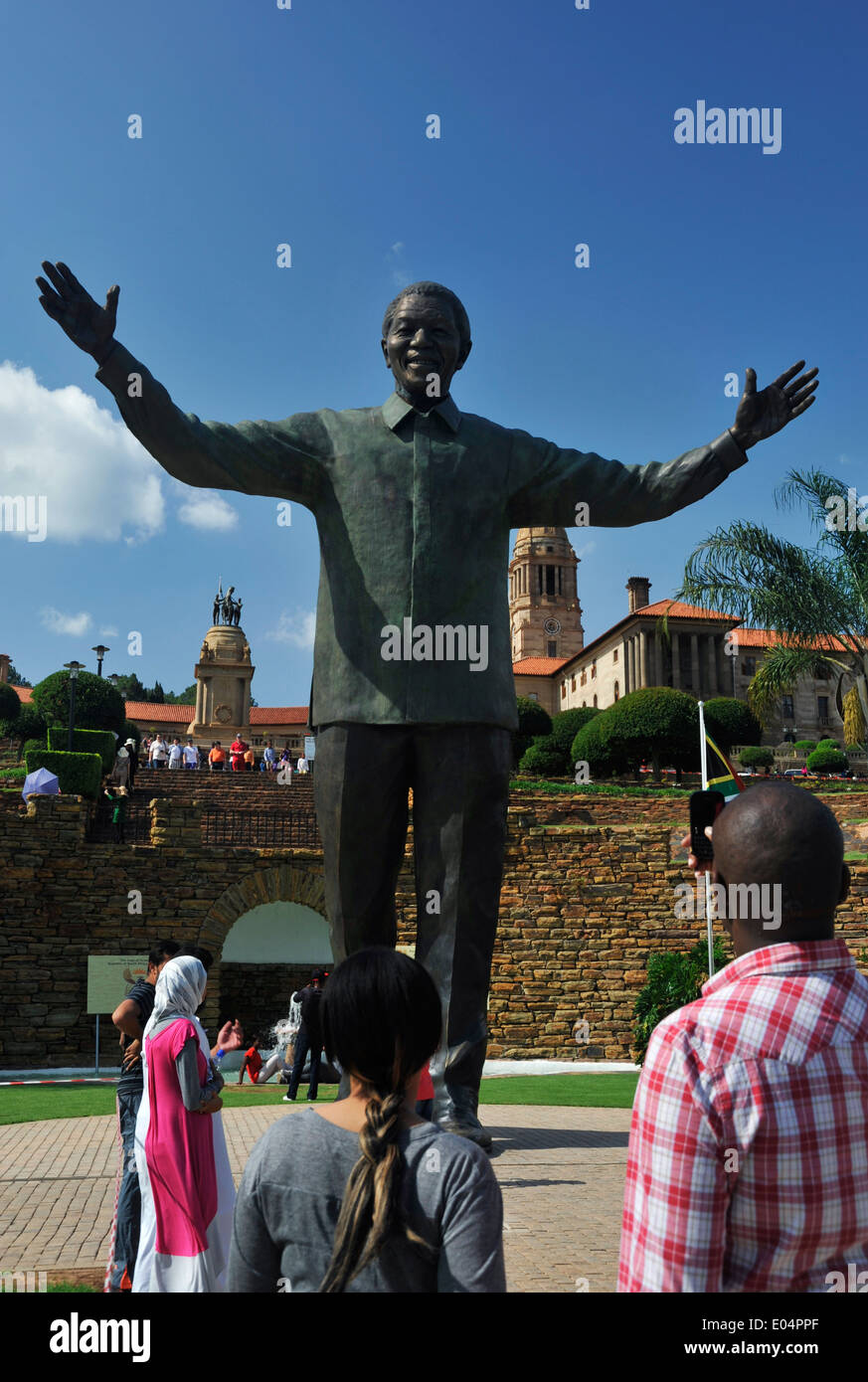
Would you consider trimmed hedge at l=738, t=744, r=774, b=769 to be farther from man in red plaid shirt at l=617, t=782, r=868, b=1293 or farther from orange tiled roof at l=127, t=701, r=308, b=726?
man in red plaid shirt at l=617, t=782, r=868, b=1293

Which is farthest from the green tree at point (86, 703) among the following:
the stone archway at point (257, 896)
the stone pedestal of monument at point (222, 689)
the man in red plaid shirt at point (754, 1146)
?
the man in red plaid shirt at point (754, 1146)

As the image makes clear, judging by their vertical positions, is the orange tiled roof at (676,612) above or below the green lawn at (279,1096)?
above

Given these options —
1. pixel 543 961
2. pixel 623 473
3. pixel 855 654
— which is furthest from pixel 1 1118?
pixel 855 654

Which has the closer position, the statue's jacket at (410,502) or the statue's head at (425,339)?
the statue's jacket at (410,502)

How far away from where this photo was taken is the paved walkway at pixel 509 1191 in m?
3.82

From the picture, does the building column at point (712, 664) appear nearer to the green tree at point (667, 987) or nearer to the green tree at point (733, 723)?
the green tree at point (733, 723)

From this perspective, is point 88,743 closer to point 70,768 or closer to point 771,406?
point 70,768

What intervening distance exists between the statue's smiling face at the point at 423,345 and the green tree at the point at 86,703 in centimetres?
3831

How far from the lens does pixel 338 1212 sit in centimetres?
158

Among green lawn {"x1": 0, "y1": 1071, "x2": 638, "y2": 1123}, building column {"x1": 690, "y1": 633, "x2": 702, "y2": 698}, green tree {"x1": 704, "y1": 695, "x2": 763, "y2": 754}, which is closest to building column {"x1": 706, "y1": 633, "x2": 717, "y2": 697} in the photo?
building column {"x1": 690, "y1": 633, "x2": 702, "y2": 698}

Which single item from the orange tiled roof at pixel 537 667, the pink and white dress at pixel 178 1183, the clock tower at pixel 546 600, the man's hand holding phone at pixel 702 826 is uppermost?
the clock tower at pixel 546 600

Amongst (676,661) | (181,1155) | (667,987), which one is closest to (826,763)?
(676,661)

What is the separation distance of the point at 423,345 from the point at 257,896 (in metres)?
17.2

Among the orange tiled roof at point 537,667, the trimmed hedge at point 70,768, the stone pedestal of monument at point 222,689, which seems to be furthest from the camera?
the orange tiled roof at point 537,667
